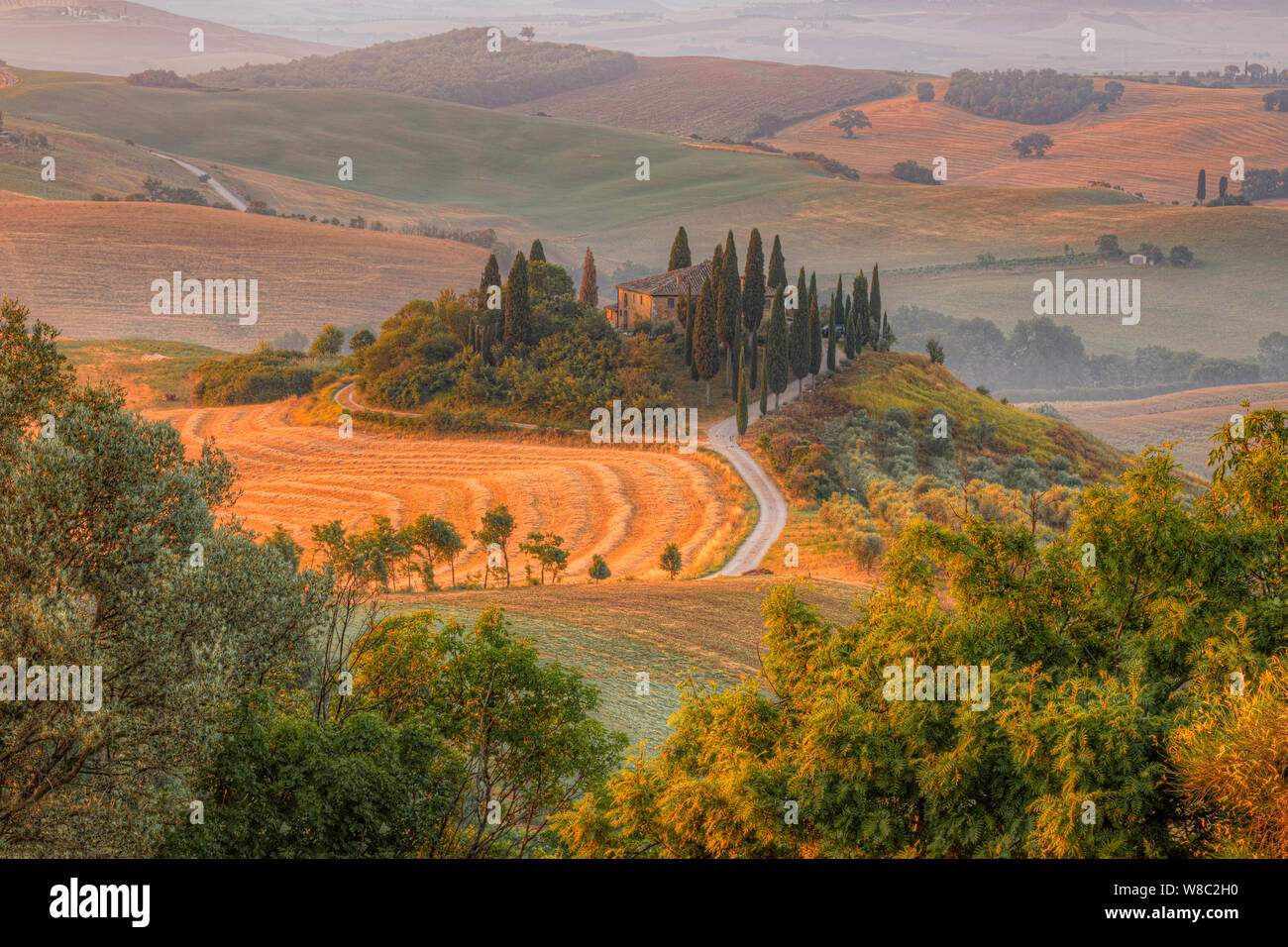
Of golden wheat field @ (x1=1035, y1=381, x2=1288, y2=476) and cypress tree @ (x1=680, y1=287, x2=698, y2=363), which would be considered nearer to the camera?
cypress tree @ (x1=680, y1=287, x2=698, y2=363)

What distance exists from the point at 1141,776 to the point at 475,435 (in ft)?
226

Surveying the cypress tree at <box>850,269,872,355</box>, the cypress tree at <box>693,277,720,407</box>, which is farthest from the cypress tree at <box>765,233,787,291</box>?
the cypress tree at <box>693,277,720,407</box>

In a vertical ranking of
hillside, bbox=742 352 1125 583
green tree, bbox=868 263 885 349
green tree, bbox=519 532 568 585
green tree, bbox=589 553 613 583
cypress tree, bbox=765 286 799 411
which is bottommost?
green tree, bbox=589 553 613 583

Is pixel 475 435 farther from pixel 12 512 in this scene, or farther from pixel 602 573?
pixel 12 512

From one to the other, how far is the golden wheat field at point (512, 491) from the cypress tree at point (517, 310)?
35.6 feet

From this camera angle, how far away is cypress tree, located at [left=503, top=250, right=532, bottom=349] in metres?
85.6

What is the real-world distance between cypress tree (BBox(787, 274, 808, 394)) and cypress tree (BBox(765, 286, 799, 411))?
67.6 inches

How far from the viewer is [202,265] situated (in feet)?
541

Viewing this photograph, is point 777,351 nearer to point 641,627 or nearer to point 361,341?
point 361,341

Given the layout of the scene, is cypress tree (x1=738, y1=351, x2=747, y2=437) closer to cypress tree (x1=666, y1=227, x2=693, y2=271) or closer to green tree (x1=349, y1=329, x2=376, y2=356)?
cypress tree (x1=666, y1=227, x2=693, y2=271)

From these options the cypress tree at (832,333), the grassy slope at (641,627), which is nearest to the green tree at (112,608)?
the grassy slope at (641,627)

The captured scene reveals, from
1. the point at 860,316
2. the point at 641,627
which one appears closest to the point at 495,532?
the point at 641,627

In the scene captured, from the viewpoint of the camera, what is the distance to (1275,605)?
1750 cm
